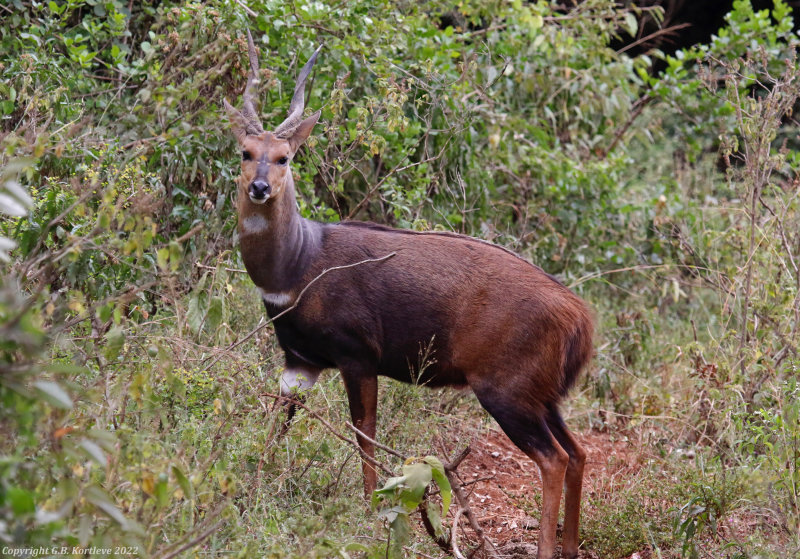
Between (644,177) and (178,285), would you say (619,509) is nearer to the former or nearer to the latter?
(178,285)

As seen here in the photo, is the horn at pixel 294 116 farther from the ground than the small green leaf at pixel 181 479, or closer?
farther from the ground

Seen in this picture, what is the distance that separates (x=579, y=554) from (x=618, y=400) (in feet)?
8.07

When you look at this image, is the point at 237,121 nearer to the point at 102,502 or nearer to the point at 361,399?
the point at 361,399

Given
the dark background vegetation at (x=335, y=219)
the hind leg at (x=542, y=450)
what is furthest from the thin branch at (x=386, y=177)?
the hind leg at (x=542, y=450)

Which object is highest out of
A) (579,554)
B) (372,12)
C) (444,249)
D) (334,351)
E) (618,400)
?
(372,12)

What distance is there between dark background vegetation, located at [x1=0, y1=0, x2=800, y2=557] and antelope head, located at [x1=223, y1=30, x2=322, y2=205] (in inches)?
10.3

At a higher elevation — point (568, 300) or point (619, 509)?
point (568, 300)

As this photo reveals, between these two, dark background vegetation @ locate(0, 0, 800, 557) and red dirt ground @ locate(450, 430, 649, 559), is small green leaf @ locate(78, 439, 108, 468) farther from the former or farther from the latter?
red dirt ground @ locate(450, 430, 649, 559)

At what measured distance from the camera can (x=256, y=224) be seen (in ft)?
17.7

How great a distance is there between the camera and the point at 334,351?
5.36 meters

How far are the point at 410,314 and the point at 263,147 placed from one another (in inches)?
50.3

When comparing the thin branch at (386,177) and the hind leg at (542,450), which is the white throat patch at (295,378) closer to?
the hind leg at (542,450)

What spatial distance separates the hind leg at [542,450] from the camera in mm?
4969

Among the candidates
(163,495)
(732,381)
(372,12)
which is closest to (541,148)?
(372,12)
